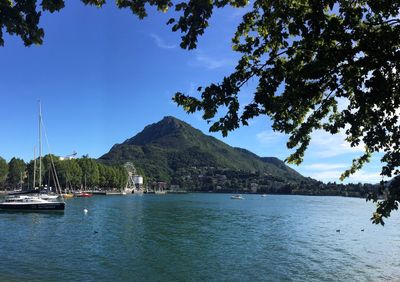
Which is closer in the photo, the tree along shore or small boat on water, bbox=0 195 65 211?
small boat on water, bbox=0 195 65 211

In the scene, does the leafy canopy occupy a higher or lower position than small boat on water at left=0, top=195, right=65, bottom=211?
higher

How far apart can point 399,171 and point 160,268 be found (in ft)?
72.9

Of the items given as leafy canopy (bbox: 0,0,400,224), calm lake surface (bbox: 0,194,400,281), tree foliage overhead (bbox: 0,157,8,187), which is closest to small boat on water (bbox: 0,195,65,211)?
calm lake surface (bbox: 0,194,400,281)

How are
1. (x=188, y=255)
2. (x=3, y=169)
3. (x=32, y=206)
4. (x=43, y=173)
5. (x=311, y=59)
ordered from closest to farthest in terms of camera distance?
(x=311, y=59) < (x=188, y=255) < (x=32, y=206) < (x=43, y=173) < (x=3, y=169)

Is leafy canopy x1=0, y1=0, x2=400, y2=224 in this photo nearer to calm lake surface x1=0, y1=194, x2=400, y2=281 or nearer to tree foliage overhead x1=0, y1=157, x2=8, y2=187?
calm lake surface x1=0, y1=194, x2=400, y2=281

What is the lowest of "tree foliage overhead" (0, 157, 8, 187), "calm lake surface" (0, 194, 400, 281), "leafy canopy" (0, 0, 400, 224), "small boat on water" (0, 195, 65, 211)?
"calm lake surface" (0, 194, 400, 281)

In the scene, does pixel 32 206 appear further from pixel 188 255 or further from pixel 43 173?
pixel 43 173

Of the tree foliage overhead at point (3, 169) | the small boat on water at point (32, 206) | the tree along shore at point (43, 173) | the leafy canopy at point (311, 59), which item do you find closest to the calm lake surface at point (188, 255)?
the leafy canopy at point (311, 59)

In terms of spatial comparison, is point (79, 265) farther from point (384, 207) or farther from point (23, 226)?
point (23, 226)

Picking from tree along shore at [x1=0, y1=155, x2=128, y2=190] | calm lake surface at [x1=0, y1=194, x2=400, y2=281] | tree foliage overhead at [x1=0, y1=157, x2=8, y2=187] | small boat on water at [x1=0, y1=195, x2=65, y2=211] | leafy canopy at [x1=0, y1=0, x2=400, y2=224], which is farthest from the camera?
tree foliage overhead at [x1=0, y1=157, x2=8, y2=187]

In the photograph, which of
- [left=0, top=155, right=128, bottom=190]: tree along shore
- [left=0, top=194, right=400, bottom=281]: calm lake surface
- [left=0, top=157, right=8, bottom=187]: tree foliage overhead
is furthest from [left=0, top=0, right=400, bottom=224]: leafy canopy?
[left=0, top=157, right=8, bottom=187]: tree foliage overhead

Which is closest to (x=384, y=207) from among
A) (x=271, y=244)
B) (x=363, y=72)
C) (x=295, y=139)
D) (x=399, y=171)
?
(x=399, y=171)

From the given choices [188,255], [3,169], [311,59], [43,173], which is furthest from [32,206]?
[3,169]

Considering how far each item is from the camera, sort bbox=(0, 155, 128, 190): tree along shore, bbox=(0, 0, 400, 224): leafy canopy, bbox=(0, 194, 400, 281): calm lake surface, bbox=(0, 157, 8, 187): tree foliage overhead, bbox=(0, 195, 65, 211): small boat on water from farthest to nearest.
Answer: bbox=(0, 157, 8, 187): tree foliage overhead
bbox=(0, 155, 128, 190): tree along shore
bbox=(0, 195, 65, 211): small boat on water
bbox=(0, 194, 400, 281): calm lake surface
bbox=(0, 0, 400, 224): leafy canopy
